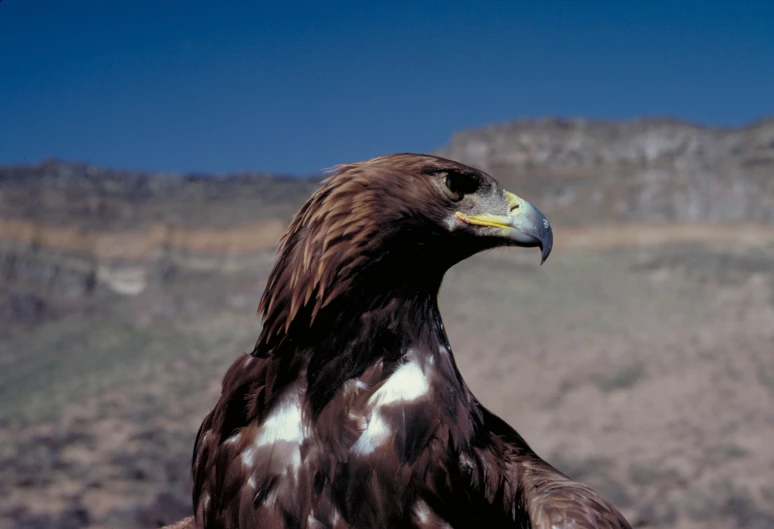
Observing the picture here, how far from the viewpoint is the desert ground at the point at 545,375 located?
46.7ft

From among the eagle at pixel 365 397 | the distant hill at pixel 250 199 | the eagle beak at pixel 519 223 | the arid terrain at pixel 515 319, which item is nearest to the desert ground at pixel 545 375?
the arid terrain at pixel 515 319

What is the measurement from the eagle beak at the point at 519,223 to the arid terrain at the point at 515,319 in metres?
9.87

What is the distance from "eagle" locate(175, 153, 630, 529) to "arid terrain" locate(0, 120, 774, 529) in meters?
9.49

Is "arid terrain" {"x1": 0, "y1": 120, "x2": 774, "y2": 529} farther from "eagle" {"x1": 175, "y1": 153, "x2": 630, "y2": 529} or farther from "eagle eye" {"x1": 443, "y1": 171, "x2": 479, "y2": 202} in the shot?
"eagle eye" {"x1": 443, "y1": 171, "x2": 479, "y2": 202}

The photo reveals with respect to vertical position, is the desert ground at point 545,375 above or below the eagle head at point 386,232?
below

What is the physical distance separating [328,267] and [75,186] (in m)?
42.1

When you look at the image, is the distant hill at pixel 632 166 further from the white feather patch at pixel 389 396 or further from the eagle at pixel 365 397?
the white feather patch at pixel 389 396

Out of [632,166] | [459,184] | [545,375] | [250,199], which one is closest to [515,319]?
[545,375]

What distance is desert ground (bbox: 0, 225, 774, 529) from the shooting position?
1423cm

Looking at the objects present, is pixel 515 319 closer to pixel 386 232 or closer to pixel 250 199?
pixel 250 199

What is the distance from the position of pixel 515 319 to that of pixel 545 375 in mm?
4799

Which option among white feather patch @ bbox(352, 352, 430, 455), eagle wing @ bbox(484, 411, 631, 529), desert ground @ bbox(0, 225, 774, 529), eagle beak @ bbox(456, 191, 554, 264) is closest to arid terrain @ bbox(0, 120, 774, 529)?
desert ground @ bbox(0, 225, 774, 529)

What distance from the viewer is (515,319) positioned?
1064 inches

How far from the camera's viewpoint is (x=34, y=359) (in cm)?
2611
